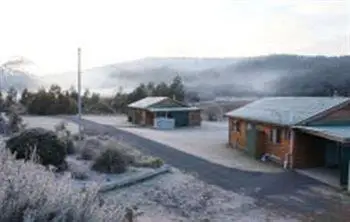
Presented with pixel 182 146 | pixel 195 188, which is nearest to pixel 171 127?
pixel 182 146

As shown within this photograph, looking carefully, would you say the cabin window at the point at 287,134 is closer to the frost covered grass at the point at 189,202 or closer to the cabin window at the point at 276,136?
the cabin window at the point at 276,136

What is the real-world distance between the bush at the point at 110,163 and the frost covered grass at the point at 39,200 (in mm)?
11785

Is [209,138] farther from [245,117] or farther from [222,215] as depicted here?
[222,215]

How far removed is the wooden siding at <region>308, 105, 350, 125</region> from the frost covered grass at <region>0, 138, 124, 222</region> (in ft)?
55.9

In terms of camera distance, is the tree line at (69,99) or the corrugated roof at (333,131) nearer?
the corrugated roof at (333,131)

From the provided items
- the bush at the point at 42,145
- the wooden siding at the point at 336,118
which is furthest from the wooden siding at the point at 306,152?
the bush at the point at 42,145

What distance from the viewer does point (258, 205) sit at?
14117 mm

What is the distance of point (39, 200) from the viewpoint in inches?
171

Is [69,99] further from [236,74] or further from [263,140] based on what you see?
[236,74]

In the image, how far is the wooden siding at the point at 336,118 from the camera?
20734 millimetres

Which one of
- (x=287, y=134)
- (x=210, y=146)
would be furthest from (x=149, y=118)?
(x=287, y=134)

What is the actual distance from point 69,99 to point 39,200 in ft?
175

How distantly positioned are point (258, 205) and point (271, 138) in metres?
9.02

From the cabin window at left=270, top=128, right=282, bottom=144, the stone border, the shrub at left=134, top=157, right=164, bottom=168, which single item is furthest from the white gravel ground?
the stone border
